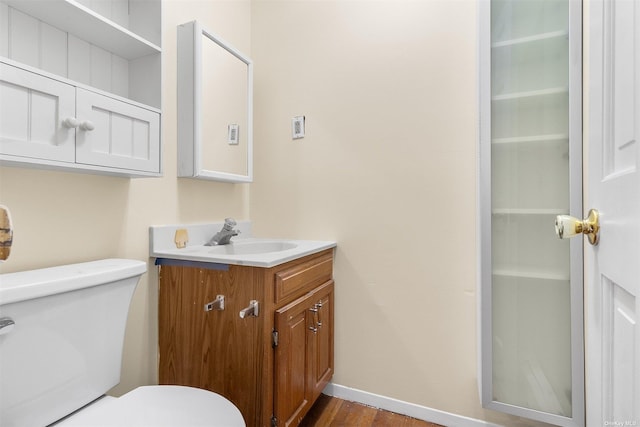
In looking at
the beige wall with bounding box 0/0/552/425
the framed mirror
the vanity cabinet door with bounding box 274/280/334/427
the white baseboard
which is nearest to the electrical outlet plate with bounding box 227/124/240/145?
the framed mirror

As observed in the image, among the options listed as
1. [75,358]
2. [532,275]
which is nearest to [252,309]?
[75,358]

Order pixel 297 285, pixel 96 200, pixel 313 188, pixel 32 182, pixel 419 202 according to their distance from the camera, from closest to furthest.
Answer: pixel 32 182
pixel 96 200
pixel 297 285
pixel 419 202
pixel 313 188

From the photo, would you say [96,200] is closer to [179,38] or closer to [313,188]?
[179,38]

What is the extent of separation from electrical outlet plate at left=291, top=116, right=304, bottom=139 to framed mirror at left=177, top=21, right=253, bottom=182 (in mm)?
237

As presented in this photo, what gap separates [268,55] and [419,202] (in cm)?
123

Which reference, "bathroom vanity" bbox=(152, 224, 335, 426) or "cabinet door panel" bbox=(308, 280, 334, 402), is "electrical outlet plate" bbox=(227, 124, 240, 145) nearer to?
"bathroom vanity" bbox=(152, 224, 335, 426)

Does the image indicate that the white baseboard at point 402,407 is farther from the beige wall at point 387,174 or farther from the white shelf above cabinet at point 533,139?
the white shelf above cabinet at point 533,139

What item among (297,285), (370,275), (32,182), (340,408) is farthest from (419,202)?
(32,182)

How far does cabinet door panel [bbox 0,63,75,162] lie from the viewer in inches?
30.1

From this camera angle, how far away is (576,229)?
61cm

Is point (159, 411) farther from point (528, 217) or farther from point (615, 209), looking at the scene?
point (528, 217)

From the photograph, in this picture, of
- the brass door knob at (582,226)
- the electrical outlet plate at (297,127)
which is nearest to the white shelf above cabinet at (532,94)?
the brass door knob at (582,226)

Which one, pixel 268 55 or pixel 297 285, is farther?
pixel 268 55

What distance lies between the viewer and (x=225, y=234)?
1563 mm
